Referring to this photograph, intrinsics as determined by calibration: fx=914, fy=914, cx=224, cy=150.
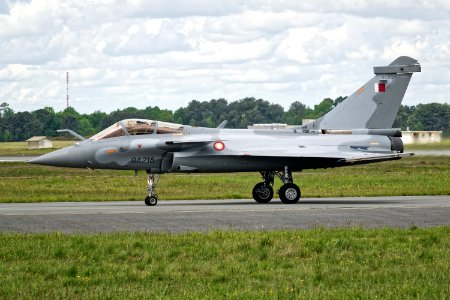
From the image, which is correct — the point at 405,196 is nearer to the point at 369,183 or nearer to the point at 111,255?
the point at 369,183

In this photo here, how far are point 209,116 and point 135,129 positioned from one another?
304ft

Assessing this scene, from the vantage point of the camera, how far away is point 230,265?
12.7m

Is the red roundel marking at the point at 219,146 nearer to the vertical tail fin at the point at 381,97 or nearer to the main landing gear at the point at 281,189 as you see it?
the main landing gear at the point at 281,189

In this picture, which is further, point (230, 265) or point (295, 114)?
point (295, 114)

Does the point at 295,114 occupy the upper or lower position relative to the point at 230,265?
upper

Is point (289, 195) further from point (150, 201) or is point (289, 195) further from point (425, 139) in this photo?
point (425, 139)

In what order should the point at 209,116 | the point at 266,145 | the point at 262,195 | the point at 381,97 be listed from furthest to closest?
the point at 209,116 < the point at 381,97 < the point at 262,195 < the point at 266,145

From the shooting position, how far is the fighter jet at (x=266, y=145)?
82.3 ft

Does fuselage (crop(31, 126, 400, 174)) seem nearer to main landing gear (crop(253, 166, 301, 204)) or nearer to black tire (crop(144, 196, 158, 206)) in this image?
main landing gear (crop(253, 166, 301, 204))

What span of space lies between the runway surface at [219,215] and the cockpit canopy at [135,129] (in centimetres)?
197

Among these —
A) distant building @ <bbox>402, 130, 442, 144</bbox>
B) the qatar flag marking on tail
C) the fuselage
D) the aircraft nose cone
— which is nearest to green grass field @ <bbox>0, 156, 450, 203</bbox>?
the aircraft nose cone

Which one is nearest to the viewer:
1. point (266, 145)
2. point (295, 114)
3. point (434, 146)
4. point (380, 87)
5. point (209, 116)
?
point (266, 145)

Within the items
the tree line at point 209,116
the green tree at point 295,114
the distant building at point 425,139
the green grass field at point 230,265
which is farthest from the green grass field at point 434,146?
the green tree at point 295,114

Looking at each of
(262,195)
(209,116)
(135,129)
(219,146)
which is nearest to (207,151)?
(219,146)
